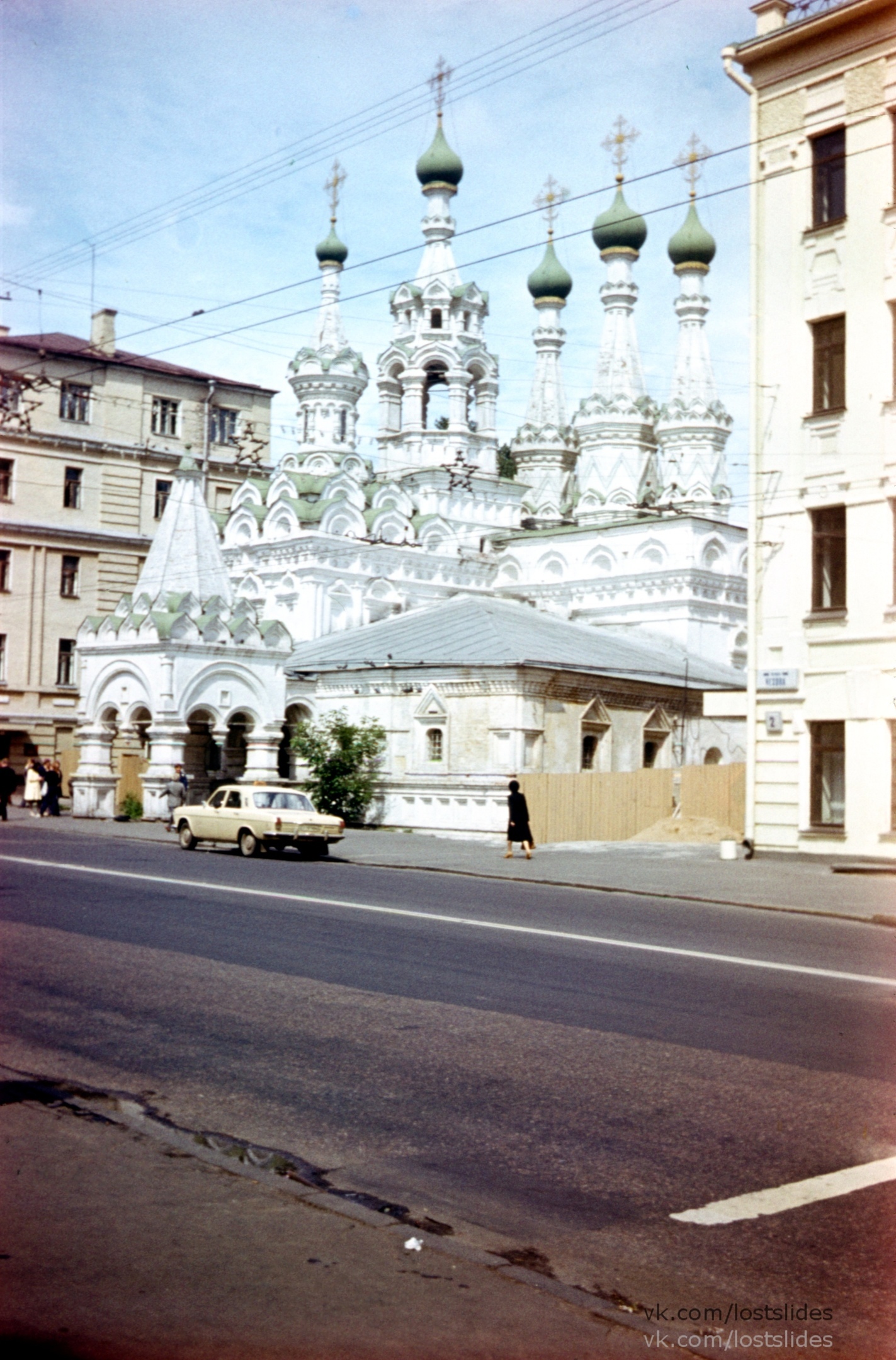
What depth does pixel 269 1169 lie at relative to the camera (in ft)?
18.9

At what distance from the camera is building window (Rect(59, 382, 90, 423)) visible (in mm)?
53344

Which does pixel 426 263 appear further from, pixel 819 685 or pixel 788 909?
pixel 788 909

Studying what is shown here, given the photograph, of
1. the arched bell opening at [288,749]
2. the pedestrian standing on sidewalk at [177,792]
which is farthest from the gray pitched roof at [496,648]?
the pedestrian standing on sidewalk at [177,792]

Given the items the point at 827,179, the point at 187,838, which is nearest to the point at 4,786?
the point at 187,838

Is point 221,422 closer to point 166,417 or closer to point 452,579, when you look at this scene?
point 166,417

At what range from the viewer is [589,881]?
2109 cm

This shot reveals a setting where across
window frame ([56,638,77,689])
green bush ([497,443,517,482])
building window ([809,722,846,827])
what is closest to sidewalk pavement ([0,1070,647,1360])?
building window ([809,722,846,827])

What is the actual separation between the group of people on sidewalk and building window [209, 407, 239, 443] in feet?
66.7

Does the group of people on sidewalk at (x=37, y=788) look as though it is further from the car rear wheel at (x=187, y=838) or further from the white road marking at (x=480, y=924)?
the white road marking at (x=480, y=924)

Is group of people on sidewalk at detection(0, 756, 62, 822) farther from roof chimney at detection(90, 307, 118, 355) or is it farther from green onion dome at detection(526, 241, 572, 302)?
green onion dome at detection(526, 241, 572, 302)

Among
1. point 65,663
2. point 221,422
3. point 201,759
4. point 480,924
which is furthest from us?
point 221,422

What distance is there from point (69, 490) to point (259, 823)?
32.3 metres

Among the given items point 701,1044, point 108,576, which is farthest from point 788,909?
point 108,576

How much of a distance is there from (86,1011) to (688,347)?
52322 millimetres
